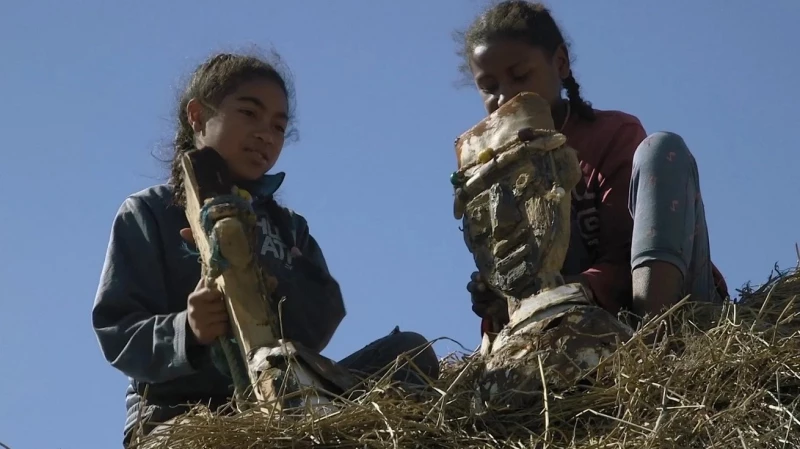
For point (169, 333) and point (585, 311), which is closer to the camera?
point (585, 311)

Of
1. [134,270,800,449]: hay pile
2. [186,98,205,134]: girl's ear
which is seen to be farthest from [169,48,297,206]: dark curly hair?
[134,270,800,449]: hay pile

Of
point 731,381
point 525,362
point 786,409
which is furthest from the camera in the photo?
point 525,362

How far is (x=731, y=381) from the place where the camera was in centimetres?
252

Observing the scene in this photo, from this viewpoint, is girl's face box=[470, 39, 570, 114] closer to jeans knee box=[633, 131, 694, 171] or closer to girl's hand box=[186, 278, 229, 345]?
jeans knee box=[633, 131, 694, 171]

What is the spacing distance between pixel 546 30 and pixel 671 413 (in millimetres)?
1671

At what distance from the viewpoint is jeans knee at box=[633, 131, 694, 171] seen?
3.15 metres

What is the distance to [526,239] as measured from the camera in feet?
10.0

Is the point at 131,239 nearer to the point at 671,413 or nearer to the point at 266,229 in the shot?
the point at 266,229

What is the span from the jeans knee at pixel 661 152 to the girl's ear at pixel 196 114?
113cm

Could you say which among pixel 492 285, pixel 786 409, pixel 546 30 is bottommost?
pixel 786 409

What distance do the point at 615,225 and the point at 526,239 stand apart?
0.44 meters

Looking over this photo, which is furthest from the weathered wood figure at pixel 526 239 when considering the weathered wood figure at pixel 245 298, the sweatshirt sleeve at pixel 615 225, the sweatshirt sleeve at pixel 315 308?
the sweatshirt sleeve at pixel 315 308

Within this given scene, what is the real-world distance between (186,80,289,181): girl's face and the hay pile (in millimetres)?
1033

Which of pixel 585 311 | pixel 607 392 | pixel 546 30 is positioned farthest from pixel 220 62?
pixel 607 392
